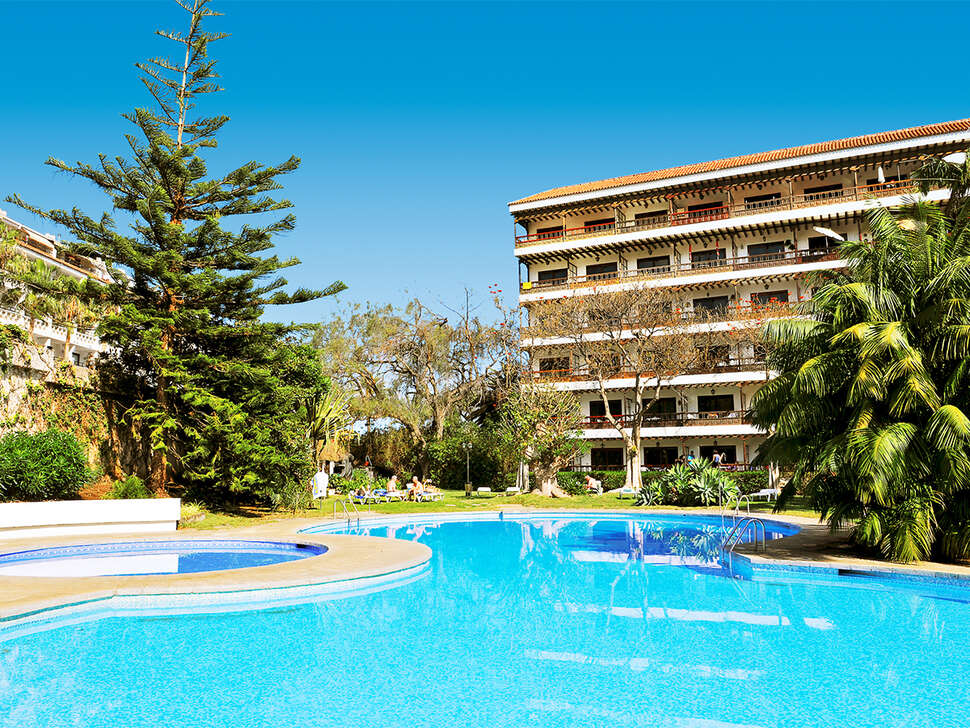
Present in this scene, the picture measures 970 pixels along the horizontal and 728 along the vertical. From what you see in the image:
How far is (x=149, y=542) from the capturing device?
1464cm

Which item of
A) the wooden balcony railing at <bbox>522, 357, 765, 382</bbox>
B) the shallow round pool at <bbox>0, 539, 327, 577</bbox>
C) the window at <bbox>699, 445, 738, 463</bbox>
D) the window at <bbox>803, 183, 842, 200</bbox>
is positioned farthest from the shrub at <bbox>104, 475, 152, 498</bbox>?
the window at <bbox>803, 183, 842, 200</bbox>

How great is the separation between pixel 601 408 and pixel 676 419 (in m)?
4.47

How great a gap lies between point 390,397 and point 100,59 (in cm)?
2467

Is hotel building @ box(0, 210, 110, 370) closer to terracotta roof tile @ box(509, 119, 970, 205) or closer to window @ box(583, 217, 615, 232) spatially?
terracotta roof tile @ box(509, 119, 970, 205)

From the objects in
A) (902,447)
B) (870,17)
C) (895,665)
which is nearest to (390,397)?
(870,17)

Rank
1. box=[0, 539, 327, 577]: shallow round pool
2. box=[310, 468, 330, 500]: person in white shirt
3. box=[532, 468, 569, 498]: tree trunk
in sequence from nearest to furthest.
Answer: box=[0, 539, 327, 577]: shallow round pool
box=[310, 468, 330, 500]: person in white shirt
box=[532, 468, 569, 498]: tree trunk

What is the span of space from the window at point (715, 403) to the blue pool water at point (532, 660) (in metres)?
25.6

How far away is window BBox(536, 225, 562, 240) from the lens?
40.0 m

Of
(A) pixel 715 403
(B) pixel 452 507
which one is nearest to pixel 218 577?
(B) pixel 452 507

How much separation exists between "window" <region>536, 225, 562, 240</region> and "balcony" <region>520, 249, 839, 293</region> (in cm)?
272

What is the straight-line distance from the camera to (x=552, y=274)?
136ft

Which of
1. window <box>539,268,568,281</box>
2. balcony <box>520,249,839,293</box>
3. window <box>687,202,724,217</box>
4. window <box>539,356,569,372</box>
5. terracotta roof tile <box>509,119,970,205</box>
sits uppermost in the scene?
terracotta roof tile <box>509,119,970,205</box>

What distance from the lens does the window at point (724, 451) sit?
34878 mm

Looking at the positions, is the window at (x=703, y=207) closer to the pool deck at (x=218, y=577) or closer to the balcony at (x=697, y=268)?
the balcony at (x=697, y=268)
